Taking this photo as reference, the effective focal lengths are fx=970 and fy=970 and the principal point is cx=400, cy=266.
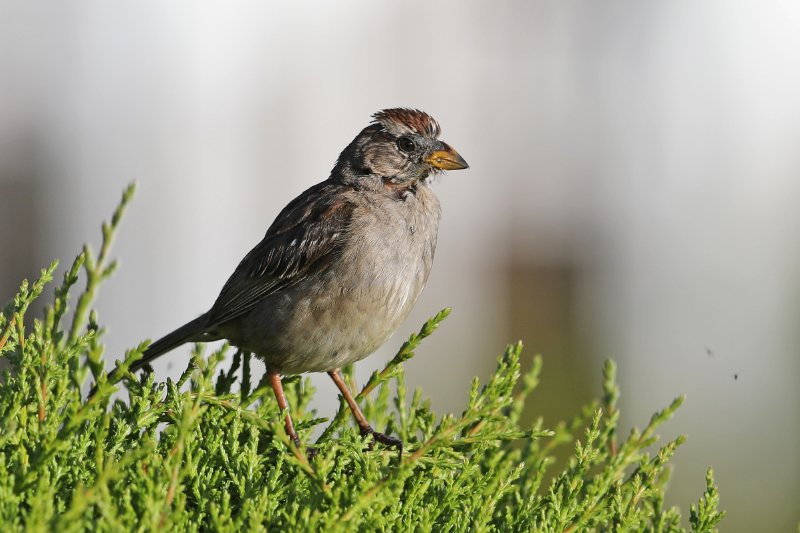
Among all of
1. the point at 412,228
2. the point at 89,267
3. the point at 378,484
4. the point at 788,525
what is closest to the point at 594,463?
the point at 378,484

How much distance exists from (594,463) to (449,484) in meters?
0.47

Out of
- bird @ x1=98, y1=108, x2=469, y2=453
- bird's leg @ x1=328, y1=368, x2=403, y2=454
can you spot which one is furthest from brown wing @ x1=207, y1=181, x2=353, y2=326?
bird's leg @ x1=328, y1=368, x2=403, y2=454

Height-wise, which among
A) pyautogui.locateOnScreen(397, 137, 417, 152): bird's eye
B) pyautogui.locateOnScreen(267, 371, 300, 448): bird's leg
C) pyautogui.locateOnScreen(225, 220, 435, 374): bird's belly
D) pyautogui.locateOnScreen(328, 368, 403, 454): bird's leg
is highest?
pyautogui.locateOnScreen(397, 137, 417, 152): bird's eye

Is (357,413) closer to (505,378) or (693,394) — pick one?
(505,378)

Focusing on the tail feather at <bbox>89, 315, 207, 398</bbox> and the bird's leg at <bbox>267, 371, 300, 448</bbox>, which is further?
the tail feather at <bbox>89, 315, 207, 398</bbox>

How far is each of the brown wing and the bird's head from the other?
15 cm

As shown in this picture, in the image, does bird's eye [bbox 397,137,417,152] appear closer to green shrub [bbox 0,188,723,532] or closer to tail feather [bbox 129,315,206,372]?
tail feather [bbox 129,315,206,372]

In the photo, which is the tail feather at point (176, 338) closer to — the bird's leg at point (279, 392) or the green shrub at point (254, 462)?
the bird's leg at point (279, 392)

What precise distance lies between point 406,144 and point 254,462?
2.04 m

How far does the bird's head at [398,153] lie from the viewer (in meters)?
4.19

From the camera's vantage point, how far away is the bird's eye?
13.9 feet

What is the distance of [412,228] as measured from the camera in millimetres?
3885

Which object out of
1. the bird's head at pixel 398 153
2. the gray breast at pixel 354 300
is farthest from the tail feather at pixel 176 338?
the bird's head at pixel 398 153

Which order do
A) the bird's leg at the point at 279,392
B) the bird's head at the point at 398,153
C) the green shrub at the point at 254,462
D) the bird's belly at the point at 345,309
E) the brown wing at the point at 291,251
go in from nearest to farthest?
the green shrub at the point at 254,462, the bird's leg at the point at 279,392, the bird's belly at the point at 345,309, the brown wing at the point at 291,251, the bird's head at the point at 398,153
